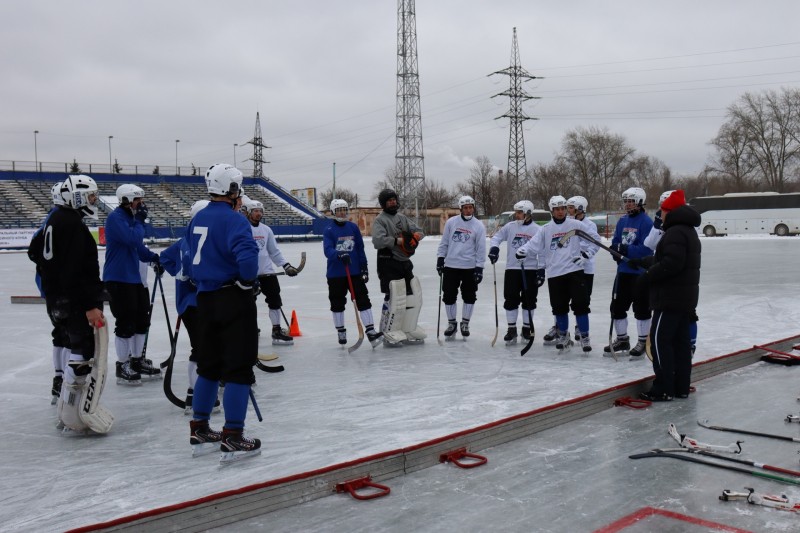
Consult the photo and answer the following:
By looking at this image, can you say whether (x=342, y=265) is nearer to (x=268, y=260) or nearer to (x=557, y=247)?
(x=268, y=260)

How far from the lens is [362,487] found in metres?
3.93

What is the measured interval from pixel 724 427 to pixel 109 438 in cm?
442

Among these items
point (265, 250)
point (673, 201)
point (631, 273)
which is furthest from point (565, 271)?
point (265, 250)

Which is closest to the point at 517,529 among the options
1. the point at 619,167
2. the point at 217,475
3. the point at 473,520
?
the point at 473,520

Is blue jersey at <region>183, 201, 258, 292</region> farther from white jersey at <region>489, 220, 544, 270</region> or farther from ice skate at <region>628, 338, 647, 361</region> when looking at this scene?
ice skate at <region>628, 338, 647, 361</region>

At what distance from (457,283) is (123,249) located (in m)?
4.26

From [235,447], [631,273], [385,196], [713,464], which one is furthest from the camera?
[385,196]

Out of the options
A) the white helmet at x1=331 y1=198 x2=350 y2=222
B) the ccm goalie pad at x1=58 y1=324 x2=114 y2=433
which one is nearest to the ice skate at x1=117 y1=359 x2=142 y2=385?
the ccm goalie pad at x1=58 y1=324 x2=114 y2=433

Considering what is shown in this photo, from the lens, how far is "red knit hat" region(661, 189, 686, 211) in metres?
6.02

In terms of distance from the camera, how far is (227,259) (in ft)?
14.3

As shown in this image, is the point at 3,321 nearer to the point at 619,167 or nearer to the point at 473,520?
the point at 473,520

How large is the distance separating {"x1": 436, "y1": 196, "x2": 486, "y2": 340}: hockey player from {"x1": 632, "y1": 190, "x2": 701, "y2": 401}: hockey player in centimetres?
313

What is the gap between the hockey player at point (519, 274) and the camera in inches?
337

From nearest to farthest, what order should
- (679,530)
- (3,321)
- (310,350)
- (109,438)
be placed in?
(679,530), (109,438), (310,350), (3,321)
